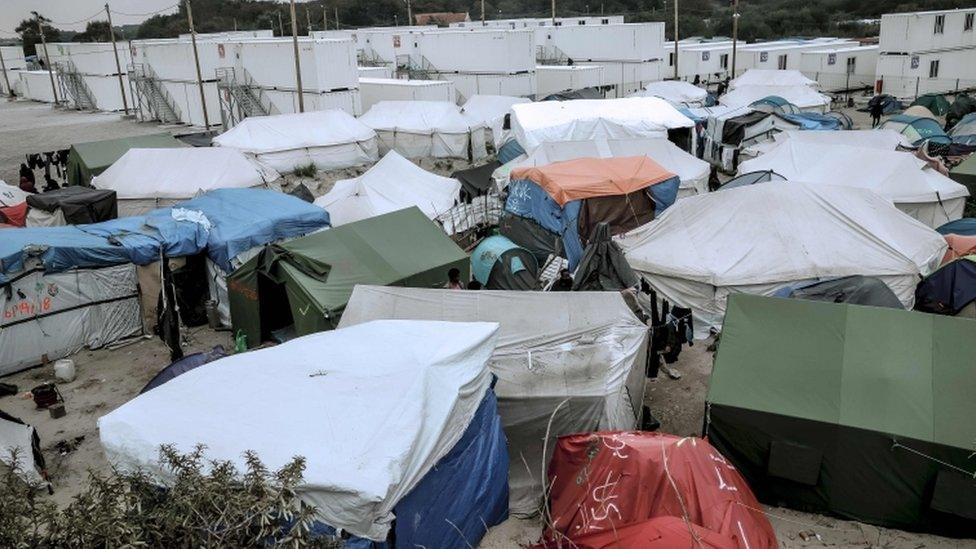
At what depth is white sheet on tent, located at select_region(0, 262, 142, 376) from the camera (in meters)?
12.2

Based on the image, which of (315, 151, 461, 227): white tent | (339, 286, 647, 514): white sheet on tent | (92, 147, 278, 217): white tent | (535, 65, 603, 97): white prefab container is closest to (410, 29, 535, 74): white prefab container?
(535, 65, 603, 97): white prefab container

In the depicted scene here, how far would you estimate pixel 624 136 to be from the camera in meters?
23.4

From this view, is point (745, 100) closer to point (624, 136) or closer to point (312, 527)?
point (624, 136)

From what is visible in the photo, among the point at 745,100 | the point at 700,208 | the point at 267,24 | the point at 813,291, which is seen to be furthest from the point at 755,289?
the point at 267,24

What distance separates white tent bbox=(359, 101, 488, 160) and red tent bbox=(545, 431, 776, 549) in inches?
929

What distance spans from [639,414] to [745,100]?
96.7 feet

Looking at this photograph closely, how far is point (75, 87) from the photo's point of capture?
172ft

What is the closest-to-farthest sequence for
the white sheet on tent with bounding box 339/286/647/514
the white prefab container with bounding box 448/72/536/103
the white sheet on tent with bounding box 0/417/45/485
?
the white sheet on tent with bounding box 339/286/647/514, the white sheet on tent with bounding box 0/417/45/485, the white prefab container with bounding box 448/72/536/103

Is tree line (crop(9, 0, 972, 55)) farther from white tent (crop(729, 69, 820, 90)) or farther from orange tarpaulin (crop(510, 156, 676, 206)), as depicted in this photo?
orange tarpaulin (crop(510, 156, 676, 206))

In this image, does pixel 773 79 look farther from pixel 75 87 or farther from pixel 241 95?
pixel 75 87

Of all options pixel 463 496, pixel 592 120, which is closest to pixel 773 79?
pixel 592 120

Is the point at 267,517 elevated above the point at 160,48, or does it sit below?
below

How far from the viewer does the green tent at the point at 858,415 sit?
24.5 ft

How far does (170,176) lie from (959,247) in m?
18.6
